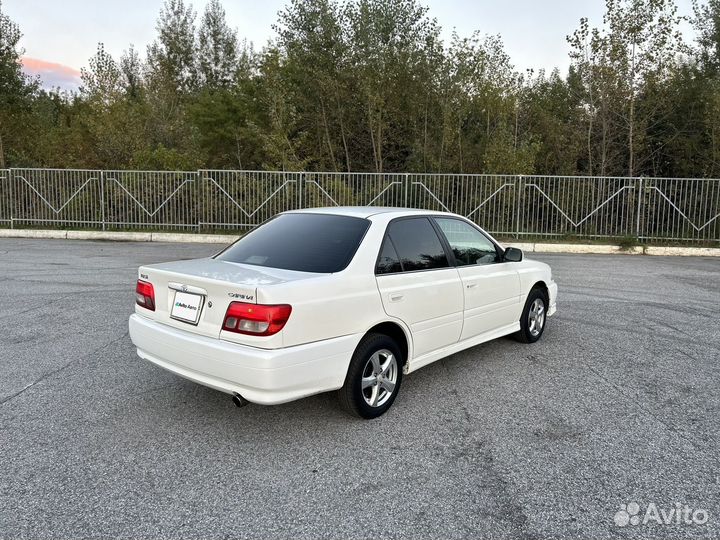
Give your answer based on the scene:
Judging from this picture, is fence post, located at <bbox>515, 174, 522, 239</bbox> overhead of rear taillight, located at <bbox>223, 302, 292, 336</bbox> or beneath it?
overhead

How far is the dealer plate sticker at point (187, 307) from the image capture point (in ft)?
11.8

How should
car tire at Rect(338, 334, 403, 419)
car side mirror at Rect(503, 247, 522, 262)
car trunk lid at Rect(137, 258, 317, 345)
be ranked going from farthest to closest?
car side mirror at Rect(503, 247, 522, 262)
car tire at Rect(338, 334, 403, 419)
car trunk lid at Rect(137, 258, 317, 345)

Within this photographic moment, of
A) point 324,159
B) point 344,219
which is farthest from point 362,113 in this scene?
point 344,219

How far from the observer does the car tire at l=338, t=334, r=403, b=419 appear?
3.71 m

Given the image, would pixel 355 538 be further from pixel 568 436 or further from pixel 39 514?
pixel 568 436

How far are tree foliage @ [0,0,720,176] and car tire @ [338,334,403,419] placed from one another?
56.2ft

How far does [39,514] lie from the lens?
271 centimetres

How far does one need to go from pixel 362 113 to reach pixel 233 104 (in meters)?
10.8

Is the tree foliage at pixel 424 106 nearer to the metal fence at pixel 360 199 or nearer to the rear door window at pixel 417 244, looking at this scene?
the metal fence at pixel 360 199

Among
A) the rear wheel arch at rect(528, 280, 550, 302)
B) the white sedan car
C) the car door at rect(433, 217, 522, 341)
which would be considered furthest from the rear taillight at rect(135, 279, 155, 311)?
the rear wheel arch at rect(528, 280, 550, 302)

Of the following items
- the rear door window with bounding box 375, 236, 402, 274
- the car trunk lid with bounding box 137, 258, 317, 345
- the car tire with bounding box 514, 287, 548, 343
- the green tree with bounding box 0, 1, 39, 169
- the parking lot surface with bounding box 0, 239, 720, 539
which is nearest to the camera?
the parking lot surface with bounding box 0, 239, 720, 539

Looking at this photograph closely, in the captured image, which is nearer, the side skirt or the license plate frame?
the license plate frame

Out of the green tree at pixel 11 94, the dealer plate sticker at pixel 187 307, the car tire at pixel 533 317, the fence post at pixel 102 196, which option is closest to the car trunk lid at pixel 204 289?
the dealer plate sticker at pixel 187 307

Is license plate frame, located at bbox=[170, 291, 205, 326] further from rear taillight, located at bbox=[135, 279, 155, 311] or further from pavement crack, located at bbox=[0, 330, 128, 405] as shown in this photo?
pavement crack, located at bbox=[0, 330, 128, 405]
